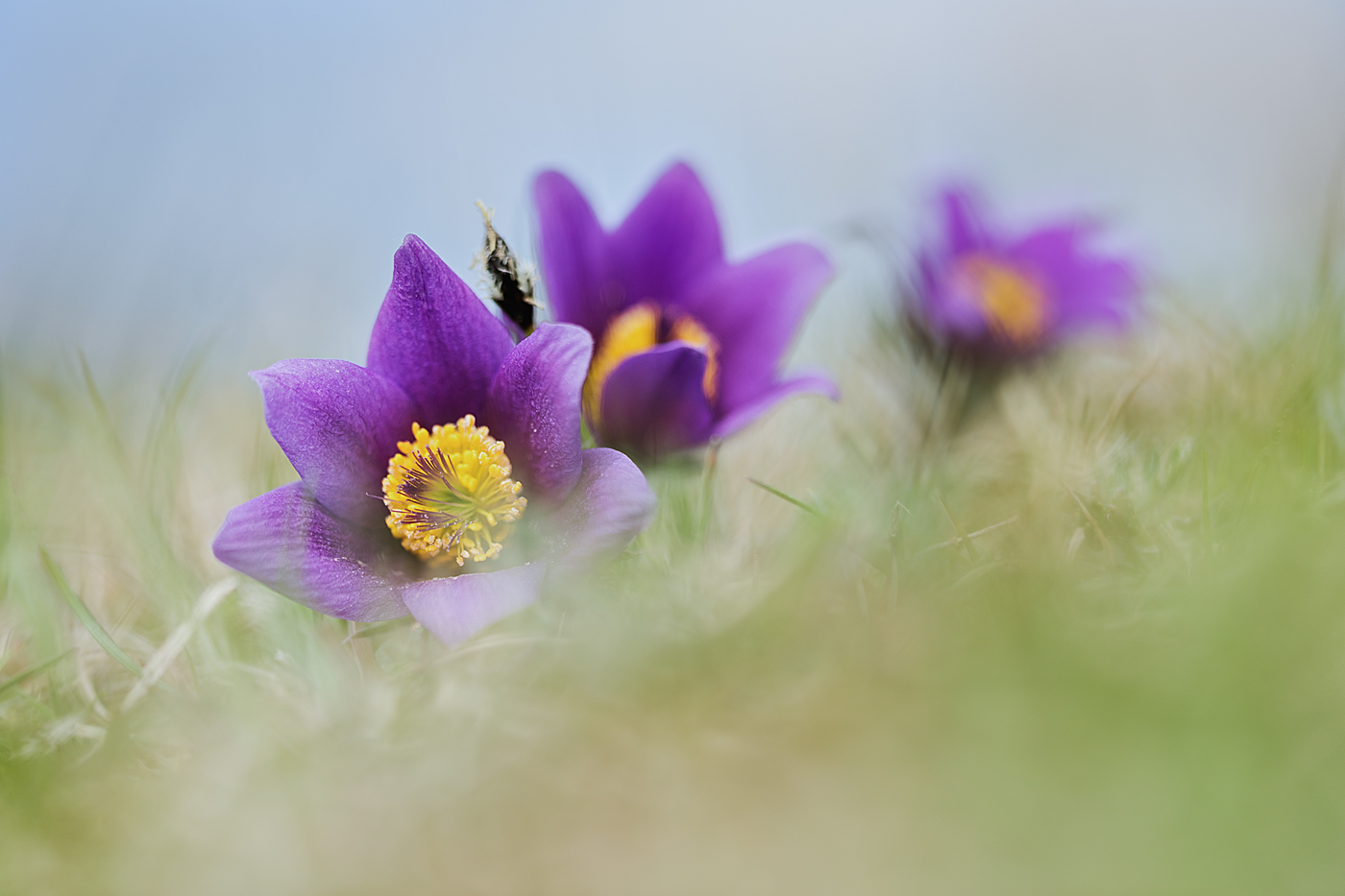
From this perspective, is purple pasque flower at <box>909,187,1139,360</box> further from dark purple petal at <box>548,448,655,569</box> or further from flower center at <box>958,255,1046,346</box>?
dark purple petal at <box>548,448,655,569</box>

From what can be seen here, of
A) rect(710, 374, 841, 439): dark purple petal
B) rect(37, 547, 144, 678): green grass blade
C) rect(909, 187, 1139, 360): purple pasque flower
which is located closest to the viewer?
rect(37, 547, 144, 678): green grass blade

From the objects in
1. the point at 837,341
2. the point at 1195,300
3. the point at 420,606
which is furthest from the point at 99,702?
the point at 1195,300

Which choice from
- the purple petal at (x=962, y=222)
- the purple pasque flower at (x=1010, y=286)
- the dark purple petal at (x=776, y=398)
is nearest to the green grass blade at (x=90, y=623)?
the dark purple petal at (x=776, y=398)

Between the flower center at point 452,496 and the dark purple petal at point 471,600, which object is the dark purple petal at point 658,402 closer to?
the flower center at point 452,496

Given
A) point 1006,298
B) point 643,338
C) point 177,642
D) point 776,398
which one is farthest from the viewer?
point 1006,298

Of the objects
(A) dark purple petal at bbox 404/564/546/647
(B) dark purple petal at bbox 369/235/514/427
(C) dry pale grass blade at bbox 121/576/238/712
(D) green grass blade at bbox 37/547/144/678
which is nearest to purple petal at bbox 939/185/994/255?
(B) dark purple petal at bbox 369/235/514/427

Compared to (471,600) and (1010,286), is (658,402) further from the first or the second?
(1010,286)

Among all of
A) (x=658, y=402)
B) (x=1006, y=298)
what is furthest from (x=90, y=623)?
(x=1006, y=298)
